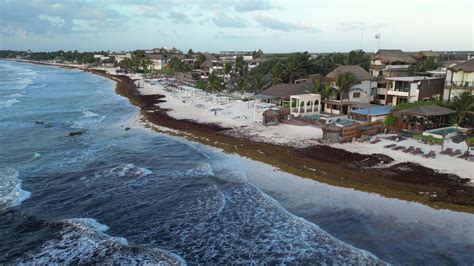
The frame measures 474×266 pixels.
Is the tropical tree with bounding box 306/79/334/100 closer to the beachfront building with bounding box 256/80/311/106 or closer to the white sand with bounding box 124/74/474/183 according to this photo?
the beachfront building with bounding box 256/80/311/106

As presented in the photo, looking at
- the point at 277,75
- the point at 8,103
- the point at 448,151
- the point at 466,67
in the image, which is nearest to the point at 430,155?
the point at 448,151

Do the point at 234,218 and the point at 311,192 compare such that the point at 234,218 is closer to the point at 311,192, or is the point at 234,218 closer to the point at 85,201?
the point at 311,192

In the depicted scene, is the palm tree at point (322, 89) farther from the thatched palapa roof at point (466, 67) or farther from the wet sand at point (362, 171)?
the wet sand at point (362, 171)

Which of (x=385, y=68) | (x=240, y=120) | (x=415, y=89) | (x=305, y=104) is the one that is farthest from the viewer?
(x=385, y=68)

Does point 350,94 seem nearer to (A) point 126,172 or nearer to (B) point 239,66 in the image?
(A) point 126,172

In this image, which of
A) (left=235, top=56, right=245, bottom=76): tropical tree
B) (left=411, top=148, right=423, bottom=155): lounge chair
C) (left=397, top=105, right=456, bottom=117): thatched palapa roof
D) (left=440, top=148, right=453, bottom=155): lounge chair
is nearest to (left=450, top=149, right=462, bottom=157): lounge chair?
(left=440, top=148, right=453, bottom=155): lounge chair

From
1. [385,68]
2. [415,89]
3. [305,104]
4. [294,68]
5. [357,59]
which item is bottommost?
[305,104]
